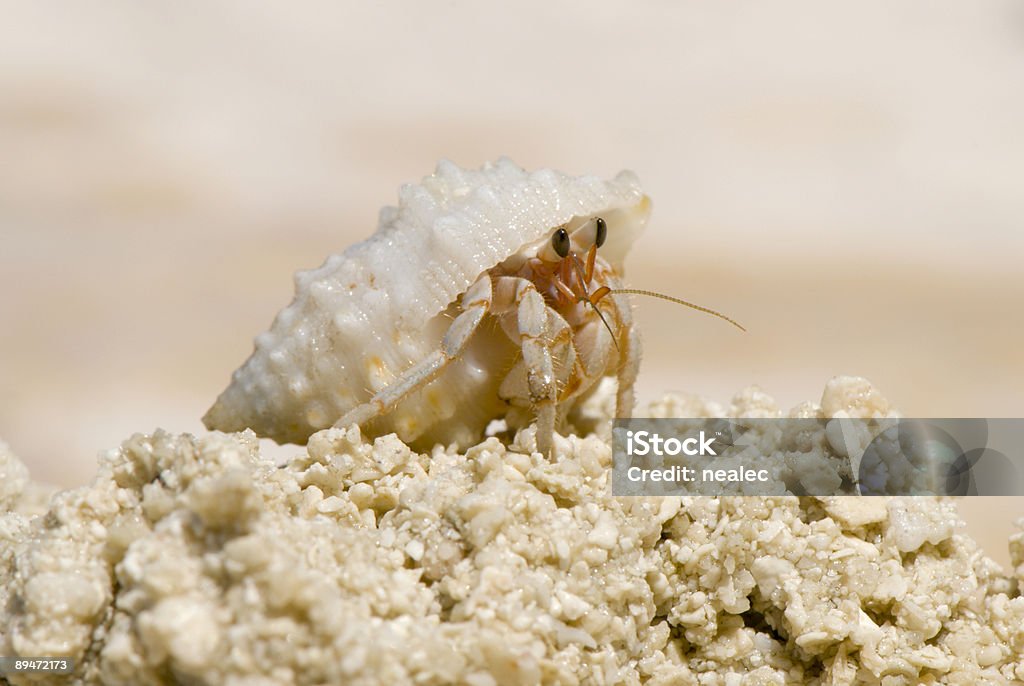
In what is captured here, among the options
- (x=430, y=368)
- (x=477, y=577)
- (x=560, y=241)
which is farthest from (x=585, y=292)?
(x=477, y=577)

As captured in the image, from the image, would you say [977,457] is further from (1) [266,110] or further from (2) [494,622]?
(1) [266,110]

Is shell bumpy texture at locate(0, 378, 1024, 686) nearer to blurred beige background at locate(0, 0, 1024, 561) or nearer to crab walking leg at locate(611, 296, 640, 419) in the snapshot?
crab walking leg at locate(611, 296, 640, 419)

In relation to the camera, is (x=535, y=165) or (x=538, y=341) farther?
(x=535, y=165)

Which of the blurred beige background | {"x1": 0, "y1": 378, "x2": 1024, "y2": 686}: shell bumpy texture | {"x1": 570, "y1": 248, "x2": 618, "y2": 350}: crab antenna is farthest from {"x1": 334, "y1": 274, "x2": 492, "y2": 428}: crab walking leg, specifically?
the blurred beige background
